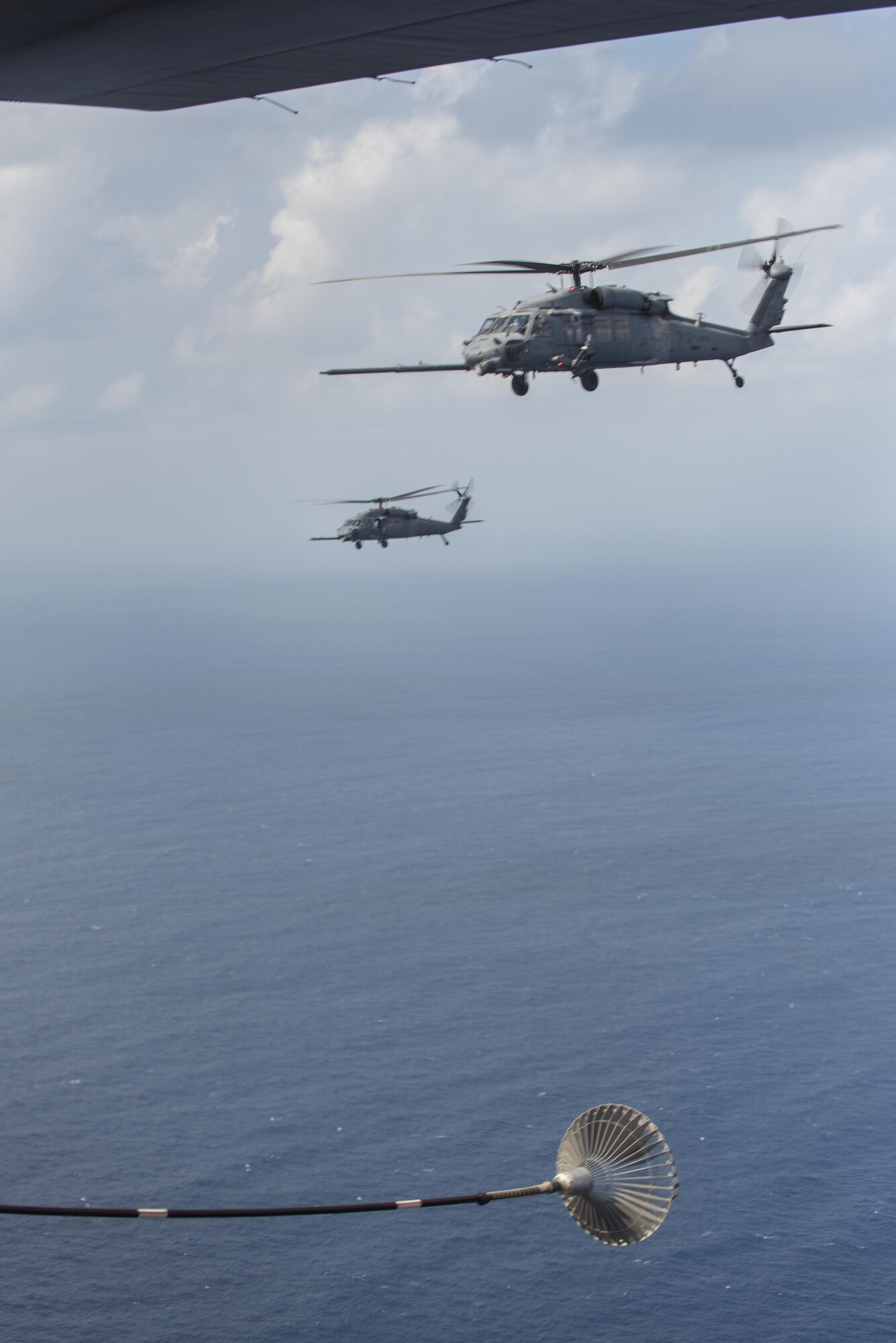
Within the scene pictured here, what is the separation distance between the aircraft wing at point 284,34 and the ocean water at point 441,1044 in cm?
7475

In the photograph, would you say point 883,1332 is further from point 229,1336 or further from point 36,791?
point 36,791

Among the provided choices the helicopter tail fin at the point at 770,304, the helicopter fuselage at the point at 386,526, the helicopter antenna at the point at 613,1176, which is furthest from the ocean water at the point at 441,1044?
the helicopter antenna at the point at 613,1176

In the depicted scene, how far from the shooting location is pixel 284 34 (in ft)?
55.7

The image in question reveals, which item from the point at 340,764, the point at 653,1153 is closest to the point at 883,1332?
the point at 653,1153

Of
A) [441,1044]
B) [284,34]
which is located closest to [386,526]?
[441,1044]

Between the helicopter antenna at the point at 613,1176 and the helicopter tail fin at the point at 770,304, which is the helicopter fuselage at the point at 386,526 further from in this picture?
the helicopter antenna at the point at 613,1176

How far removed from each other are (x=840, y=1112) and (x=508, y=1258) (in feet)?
95.8

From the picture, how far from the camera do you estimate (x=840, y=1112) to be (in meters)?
95.9

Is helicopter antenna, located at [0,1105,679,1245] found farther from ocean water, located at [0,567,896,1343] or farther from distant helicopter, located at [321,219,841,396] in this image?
ocean water, located at [0,567,896,1343]

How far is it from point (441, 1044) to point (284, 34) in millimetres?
96733

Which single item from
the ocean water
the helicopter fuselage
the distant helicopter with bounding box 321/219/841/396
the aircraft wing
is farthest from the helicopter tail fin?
the ocean water

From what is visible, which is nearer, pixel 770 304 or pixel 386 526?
pixel 770 304

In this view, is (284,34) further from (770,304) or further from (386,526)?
(386,526)

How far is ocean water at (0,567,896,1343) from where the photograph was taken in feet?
265
